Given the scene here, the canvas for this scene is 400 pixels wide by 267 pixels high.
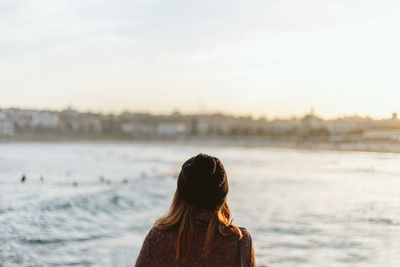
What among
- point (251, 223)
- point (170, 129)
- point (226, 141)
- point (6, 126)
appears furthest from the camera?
point (170, 129)

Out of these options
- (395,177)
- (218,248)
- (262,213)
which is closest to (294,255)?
(395,177)

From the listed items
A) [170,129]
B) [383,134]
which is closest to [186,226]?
[383,134]

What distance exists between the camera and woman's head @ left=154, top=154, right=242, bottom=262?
7.15ft

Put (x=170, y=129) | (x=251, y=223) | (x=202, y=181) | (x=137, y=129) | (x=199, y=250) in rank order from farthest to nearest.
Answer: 1. (x=137, y=129)
2. (x=170, y=129)
3. (x=251, y=223)
4. (x=199, y=250)
5. (x=202, y=181)

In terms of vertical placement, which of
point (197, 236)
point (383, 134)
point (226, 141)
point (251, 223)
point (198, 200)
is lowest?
point (226, 141)

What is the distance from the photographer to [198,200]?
87.6 inches

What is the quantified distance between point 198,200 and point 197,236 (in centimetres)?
20

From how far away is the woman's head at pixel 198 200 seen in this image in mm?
2180

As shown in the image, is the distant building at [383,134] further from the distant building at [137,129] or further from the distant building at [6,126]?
the distant building at [137,129]

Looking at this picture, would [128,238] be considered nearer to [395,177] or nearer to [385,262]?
[385,262]

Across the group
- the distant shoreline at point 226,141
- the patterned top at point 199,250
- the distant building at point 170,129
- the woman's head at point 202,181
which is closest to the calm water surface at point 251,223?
the patterned top at point 199,250

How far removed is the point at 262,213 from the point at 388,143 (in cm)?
516

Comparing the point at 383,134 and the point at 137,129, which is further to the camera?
the point at 137,129

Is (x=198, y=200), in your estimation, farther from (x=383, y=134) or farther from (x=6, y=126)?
(x=6, y=126)
